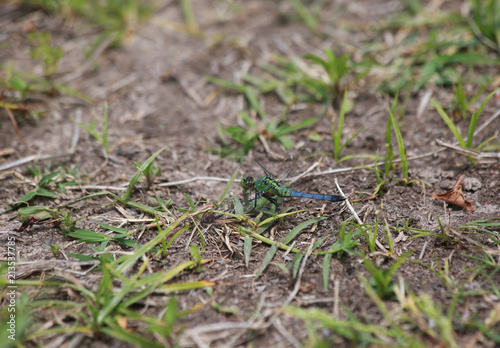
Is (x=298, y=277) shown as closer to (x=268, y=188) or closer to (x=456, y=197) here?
(x=268, y=188)

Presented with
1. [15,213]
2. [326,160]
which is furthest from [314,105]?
[15,213]

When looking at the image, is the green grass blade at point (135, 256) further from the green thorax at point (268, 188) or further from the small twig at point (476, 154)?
the small twig at point (476, 154)

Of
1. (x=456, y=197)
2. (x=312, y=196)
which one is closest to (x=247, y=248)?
(x=312, y=196)

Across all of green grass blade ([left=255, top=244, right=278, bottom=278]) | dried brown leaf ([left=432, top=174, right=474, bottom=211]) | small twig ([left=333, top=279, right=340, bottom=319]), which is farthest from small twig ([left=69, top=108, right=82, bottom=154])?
dried brown leaf ([left=432, top=174, right=474, bottom=211])

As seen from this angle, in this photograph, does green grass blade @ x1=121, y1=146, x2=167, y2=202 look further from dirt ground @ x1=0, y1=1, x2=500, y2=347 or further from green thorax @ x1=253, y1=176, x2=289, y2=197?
green thorax @ x1=253, y1=176, x2=289, y2=197

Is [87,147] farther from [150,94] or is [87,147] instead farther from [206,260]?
[206,260]

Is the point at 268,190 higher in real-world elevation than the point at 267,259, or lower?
higher

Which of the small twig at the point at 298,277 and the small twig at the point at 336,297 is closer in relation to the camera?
the small twig at the point at 336,297

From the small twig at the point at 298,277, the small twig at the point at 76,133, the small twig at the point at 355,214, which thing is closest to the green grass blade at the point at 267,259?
the small twig at the point at 298,277
